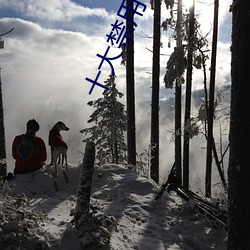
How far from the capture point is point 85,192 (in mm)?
5969

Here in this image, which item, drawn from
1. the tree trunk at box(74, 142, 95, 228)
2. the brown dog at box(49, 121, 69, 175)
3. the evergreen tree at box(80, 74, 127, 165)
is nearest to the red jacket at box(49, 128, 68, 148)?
the brown dog at box(49, 121, 69, 175)

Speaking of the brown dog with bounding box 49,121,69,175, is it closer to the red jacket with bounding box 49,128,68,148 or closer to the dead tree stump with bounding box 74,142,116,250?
the red jacket with bounding box 49,128,68,148

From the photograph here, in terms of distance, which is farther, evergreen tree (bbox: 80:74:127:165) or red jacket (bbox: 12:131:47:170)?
evergreen tree (bbox: 80:74:127:165)

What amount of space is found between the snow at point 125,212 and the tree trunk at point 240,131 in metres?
1.83

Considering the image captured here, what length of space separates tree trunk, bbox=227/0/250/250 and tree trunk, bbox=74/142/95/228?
2529 mm

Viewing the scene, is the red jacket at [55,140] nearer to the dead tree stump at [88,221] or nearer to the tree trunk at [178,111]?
the dead tree stump at [88,221]

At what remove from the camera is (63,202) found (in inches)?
319

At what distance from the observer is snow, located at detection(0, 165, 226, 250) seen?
20.0 feet

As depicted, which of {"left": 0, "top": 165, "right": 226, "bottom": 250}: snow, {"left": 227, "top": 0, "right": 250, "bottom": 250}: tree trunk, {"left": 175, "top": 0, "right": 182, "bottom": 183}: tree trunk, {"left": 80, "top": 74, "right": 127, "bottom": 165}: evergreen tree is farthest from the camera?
{"left": 80, "top": 74, "right": 127, "bottom": 165}: evergreen tree

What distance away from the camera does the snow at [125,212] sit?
20.0ft

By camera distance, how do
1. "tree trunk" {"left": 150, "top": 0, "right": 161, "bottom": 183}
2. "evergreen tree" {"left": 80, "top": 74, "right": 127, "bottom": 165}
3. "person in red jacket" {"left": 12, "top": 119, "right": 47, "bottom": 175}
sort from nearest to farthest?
"person in red jacket" {"left": 12, "top": 119, "right": 47, "bottom": 175} → "tree trunk" {"left": 150, "top": 0, "right": 161, "bottom": 183} → "evergreen tree" {"left": 80, "top": 74, "right": 127, "bottom": 165}

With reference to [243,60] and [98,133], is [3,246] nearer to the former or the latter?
[243,60]

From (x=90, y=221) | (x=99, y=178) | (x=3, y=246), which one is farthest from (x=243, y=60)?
(x=99, y=178)

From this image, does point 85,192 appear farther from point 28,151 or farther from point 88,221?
point 28,151
